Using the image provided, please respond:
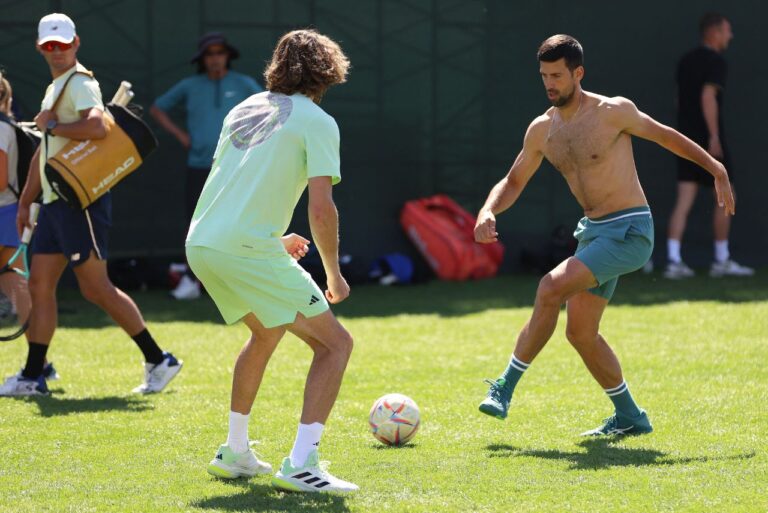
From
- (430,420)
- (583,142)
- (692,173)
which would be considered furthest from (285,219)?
(692,173)

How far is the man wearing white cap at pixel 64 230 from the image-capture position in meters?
7.45

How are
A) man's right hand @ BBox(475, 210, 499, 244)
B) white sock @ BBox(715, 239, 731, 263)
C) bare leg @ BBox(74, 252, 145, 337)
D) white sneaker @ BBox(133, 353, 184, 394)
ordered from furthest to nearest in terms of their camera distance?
white sock @ BBox(715, 239, 731, 263) < white sneaker @ BBox(133, 353, 184, 394) < bare leg @ BBox(74, 252, 145, 337) < man's right hand @ BBox(475, 210, 499, 244)

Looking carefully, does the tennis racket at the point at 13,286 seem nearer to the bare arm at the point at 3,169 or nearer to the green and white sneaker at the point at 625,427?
the bare arm at the point at 3,169

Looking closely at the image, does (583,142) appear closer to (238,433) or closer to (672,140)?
(672,140)

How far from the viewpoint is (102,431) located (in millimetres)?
6586

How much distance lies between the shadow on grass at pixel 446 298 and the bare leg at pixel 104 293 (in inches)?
111

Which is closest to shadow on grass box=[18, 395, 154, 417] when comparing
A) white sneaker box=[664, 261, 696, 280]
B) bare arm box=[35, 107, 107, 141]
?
bare arm box=[35, 107, 107, 141]

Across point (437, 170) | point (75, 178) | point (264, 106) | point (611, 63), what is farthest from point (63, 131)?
point (611, 63)

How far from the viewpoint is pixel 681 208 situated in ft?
43.2

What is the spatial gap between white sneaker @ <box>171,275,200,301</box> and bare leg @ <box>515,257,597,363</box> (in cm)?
622

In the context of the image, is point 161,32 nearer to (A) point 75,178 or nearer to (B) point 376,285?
(B) point 376,285

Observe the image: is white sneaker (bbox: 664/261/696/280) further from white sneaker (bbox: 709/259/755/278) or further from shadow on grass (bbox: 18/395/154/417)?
shadow on grass (bbox: 18/395/154/417)

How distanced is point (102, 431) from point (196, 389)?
1332mm

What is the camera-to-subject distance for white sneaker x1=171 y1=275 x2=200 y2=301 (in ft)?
39.5
